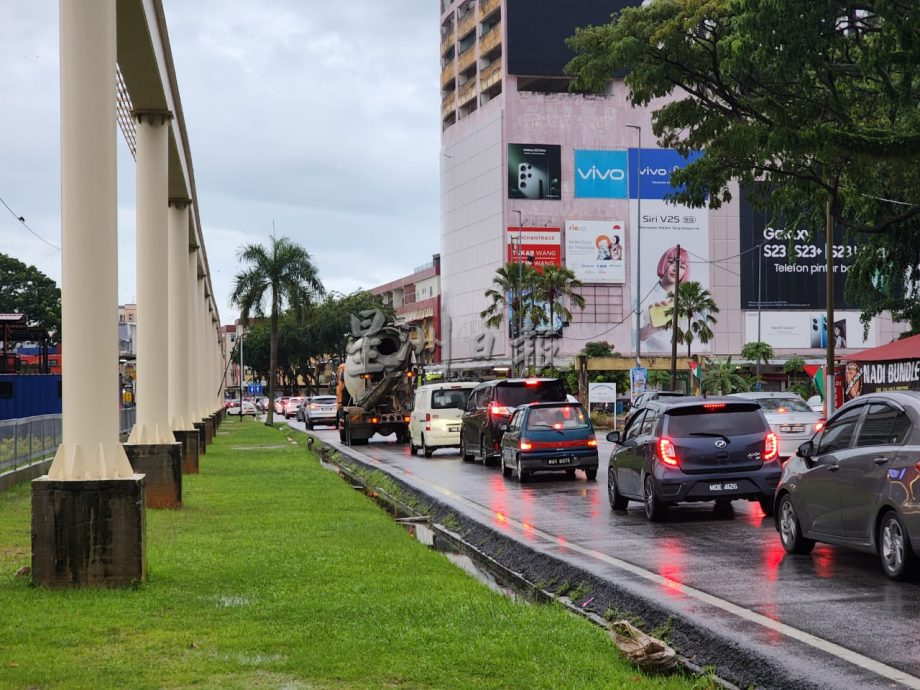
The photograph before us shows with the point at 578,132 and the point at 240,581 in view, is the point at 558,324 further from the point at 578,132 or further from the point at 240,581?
the point at 240,581

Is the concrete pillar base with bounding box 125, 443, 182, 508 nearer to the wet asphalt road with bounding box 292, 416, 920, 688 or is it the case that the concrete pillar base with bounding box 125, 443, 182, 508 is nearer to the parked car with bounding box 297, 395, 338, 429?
the wet asphalt road with bounding box 292, 416, 920, 688

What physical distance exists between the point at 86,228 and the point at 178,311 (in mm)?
18950

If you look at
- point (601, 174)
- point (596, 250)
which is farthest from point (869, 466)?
point (601, 174)

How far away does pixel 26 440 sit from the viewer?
2325 cm

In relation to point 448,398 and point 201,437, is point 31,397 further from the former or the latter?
point 448,398

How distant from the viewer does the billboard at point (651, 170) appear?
386ft

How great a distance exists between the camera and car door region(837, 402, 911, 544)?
427 inches

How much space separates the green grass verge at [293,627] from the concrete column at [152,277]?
687 cm

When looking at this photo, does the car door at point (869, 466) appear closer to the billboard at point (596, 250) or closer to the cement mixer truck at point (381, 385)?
the cement mixer truck at point (381, 385)

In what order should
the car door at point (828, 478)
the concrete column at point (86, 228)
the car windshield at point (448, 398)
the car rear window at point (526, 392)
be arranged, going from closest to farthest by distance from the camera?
the concrete column at point (86, 228)
the car door at point (828, 478)
the car rear window at point (526, 392)
the car windshield at point (448, 398)

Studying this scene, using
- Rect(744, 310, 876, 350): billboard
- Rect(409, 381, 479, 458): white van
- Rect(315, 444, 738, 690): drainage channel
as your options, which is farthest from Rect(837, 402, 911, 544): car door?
Rect(744, 310, 876, 350): billboard

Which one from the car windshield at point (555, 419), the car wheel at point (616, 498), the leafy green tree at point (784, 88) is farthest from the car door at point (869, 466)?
the car windshield at point (555, 419)

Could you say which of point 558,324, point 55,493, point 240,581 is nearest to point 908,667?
point 240,581

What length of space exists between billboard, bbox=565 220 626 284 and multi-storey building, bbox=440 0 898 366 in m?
0.12
